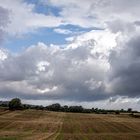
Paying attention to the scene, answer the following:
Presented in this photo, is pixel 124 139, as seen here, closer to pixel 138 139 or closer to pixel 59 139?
pixel 138 139

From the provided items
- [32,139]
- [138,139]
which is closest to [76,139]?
[32,139]

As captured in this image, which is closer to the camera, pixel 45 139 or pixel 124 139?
pixel 45 139

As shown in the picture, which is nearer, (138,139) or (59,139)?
(59,139)

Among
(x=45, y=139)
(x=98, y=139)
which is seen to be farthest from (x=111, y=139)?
(x=45, y=139)

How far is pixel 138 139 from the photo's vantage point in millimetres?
46656

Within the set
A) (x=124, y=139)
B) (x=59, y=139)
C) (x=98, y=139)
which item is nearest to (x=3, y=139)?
(x=59, y=139)

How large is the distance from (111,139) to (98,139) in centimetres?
178

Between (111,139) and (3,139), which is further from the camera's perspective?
(111,139)

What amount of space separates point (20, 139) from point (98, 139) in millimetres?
9306

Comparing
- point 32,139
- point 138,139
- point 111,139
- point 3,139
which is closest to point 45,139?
point 32,139

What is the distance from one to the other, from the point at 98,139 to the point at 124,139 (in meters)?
3.71

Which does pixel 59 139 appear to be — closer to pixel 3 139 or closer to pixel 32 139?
pixel 32 139

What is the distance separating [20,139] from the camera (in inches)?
Result: 1729

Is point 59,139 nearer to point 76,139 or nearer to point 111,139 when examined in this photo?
point 76,139
